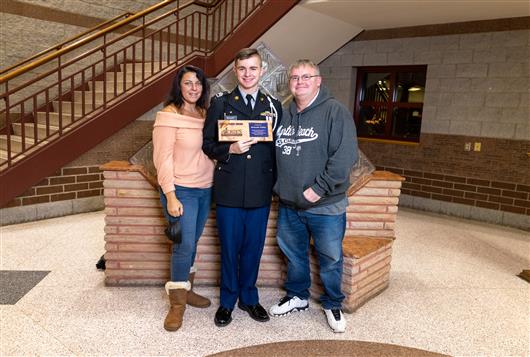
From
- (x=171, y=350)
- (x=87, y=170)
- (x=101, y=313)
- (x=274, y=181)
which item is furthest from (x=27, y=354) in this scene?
(x=87, y=170)

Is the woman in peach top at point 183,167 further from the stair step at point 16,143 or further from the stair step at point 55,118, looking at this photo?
the stair step at point 55,118

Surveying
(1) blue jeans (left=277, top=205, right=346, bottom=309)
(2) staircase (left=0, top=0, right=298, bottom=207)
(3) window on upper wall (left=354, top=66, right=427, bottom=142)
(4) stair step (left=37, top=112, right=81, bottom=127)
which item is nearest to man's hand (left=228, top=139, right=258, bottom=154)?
(1) blue jeans (left=277, top=205, right=346, bottom=309)

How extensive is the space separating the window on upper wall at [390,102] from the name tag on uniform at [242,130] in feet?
14.7

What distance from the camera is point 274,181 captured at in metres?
2.38

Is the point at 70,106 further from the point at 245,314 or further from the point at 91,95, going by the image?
the point at 245,314

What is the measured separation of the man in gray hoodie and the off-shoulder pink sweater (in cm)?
45

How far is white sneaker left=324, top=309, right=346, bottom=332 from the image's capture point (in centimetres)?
237

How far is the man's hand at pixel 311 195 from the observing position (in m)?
2.19

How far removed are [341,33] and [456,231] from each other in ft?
10.7

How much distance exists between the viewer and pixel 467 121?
535 cm

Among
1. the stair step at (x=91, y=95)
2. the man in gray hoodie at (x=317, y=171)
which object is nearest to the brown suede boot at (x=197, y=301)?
the man in gray hoodie at (x=317, y=171)

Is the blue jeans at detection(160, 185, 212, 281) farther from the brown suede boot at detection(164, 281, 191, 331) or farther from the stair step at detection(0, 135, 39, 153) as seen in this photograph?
the stair step at detection(0, 135, 39, 153)

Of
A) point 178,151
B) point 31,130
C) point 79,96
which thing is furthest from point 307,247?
point 79,96

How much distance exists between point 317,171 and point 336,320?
3.05ft
